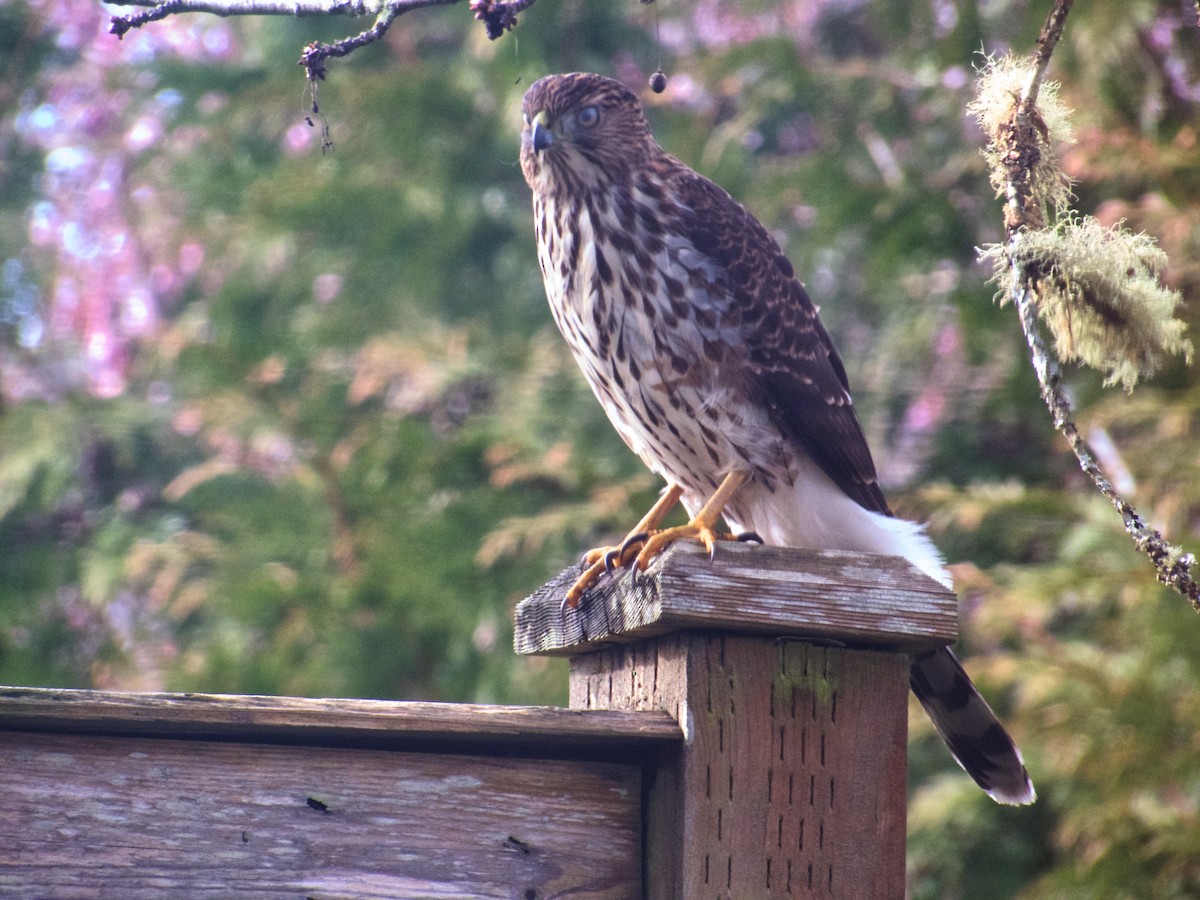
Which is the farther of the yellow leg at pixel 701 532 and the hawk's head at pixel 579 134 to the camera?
the hawk's head at pixel 579 134

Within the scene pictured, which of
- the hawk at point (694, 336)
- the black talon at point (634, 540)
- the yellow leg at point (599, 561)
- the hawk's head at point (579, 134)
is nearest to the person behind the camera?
the yellow leg at point (599, 561)

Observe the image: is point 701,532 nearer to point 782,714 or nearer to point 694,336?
point 782,714

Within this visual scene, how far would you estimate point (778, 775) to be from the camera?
5.23 feet

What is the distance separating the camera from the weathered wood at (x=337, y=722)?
1.44 m

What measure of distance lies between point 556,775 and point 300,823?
289mm

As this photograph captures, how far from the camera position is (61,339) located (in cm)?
740

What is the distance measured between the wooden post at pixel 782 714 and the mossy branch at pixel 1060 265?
334mm

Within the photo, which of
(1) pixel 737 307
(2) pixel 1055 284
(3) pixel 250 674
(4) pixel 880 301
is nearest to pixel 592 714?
(2) pixel 1055 284

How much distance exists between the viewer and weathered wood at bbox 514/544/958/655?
1.58 meters

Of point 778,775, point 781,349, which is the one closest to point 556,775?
point 778,775

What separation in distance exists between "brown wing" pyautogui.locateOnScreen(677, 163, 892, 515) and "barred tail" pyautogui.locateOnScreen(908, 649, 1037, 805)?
1.70ft

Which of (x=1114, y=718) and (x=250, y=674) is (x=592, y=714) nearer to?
(x=1114, y=718)

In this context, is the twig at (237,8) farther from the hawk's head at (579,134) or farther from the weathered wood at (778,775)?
the hawk's head at (579,134)

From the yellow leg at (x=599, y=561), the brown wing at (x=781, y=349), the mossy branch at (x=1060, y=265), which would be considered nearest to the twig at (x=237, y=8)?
the mossy branch at (x=1060, y=265)
